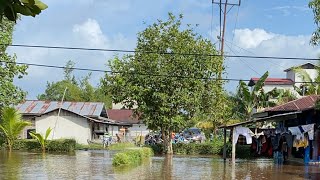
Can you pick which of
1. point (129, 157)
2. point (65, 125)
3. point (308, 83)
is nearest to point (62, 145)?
point (65, 125)

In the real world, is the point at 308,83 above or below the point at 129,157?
above

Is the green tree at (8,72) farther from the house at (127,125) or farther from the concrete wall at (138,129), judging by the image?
the concrete wall at (138,129)

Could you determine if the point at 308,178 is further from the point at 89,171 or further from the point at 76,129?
the point at 76,129

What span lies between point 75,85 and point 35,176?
54284 mm

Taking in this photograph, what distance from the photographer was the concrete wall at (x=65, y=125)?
38.4 m

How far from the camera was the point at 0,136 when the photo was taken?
34031mm

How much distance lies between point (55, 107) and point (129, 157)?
21.1 meters

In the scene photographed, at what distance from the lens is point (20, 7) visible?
6.91ft

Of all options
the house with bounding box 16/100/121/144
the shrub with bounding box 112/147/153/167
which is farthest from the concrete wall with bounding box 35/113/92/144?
the shrub with bounding box 112/147/153/167

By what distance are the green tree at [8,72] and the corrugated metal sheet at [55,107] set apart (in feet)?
36.5

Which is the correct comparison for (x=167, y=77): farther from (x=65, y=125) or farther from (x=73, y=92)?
(x=73, y=92)

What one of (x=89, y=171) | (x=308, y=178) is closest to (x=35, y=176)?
(x=89, y=171)

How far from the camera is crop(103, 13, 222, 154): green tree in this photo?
101 feet

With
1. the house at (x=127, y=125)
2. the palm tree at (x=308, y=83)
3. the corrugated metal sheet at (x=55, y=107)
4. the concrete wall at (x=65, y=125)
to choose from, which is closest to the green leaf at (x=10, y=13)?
the palm tree at (x=308, y=83)
